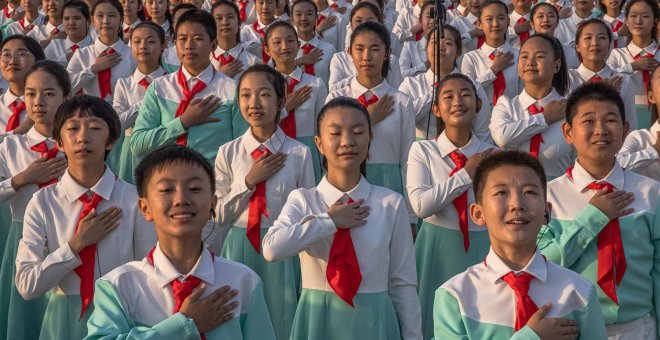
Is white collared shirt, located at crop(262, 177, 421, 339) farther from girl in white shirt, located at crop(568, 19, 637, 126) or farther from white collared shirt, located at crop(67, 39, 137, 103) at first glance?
white collared shirt, located at crop(67, 39, 137, 103)

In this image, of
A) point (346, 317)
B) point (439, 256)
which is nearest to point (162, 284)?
point (346, 317)

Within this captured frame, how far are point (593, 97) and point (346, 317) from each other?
4.39ft

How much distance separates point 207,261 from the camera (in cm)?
345

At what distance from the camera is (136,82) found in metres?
7.49

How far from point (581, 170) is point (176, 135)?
267cm

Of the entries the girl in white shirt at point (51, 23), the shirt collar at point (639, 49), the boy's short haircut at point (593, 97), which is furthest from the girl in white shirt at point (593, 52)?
the girl in white shirt at point (51, 23)

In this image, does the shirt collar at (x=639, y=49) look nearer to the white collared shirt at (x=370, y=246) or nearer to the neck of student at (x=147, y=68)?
the neck of student at (x=147, y=68)

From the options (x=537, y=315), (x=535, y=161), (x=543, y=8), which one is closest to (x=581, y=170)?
(x=535, y=161)

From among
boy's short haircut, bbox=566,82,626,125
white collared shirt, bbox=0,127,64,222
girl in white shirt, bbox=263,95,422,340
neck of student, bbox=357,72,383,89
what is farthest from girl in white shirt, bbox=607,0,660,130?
white collared shirt, bbox=0,127,64,222

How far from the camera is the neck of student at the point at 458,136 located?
18.7 feet

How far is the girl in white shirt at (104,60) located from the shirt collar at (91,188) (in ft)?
11.5

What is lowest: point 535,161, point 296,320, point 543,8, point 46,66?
point 296,320

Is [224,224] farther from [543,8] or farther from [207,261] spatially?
[543,8]

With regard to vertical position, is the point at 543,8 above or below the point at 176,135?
above
